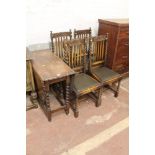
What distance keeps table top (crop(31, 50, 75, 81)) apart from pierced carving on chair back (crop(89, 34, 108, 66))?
59 centimetres

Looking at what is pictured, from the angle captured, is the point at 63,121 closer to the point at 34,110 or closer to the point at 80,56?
the point at 34,110

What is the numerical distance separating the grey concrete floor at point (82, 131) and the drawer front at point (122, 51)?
78 cm

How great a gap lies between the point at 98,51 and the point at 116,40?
13.2 inches

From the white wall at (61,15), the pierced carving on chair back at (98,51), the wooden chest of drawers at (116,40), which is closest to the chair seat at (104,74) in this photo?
the pierced carving on chair back at (98,51)

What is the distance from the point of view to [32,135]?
1993 mm

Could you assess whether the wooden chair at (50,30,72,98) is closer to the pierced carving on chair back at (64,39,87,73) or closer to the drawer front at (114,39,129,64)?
the pierced carving on chair back at (64,39,87,73)

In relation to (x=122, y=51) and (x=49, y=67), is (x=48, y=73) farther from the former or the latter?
(x=122, y=51)

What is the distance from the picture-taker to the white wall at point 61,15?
2.33 meters

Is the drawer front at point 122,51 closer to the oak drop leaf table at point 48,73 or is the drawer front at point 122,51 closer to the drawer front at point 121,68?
the drawer front at point 121,68

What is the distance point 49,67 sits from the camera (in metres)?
2.05

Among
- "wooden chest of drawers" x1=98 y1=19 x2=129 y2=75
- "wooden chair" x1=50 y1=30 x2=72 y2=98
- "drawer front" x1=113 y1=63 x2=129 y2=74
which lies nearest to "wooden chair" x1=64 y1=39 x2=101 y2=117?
"wooden chair" x1=50 y1=30 x2=72 y2=98

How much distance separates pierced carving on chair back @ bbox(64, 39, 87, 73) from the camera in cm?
227
